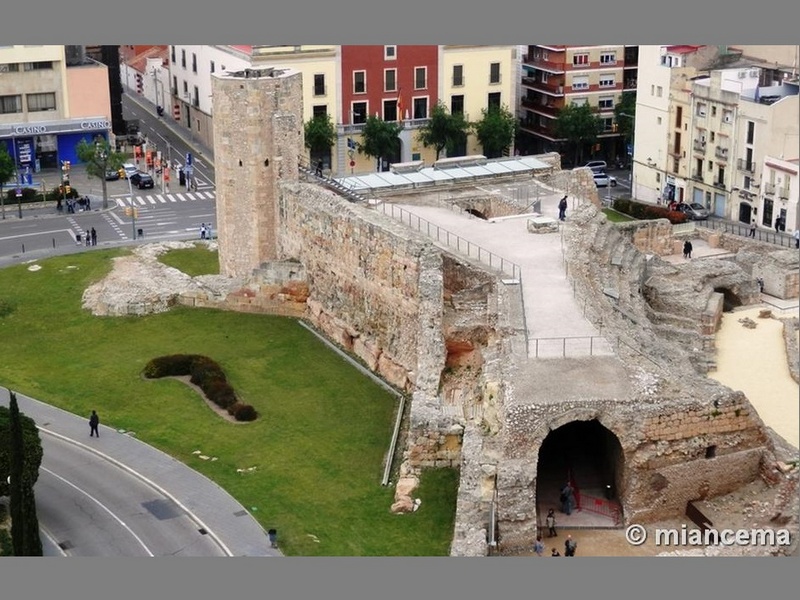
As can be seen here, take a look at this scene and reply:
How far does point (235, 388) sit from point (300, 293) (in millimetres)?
11698

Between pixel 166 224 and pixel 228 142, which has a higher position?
pixel 228 142

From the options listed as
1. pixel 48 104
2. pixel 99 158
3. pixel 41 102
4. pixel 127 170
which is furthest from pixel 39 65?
pixel 99 158

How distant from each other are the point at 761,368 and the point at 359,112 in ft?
171

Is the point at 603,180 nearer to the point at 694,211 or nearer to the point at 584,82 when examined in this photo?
the point at 584,82

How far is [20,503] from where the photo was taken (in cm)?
5134

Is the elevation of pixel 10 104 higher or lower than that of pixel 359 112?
higher

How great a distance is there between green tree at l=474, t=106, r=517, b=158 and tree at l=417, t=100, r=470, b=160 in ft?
4.24

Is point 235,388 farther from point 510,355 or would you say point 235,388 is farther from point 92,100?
point 92,100

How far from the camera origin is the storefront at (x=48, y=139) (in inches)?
4409

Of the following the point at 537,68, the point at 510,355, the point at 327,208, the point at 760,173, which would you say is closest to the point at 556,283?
the point at 510,355

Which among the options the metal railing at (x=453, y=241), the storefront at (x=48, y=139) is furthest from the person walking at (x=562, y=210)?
the storefront at (x=48, y=139)

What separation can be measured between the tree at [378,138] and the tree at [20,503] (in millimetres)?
61893

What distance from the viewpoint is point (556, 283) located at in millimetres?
65438

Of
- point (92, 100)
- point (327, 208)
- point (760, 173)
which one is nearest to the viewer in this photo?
point (327, 208)
